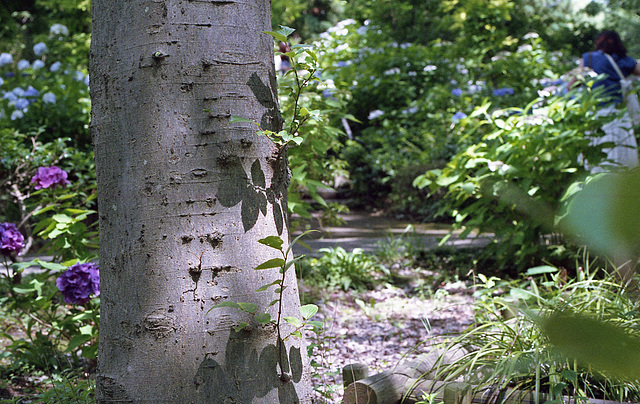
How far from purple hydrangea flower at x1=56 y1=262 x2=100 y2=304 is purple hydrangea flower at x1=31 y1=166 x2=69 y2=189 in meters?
0.67

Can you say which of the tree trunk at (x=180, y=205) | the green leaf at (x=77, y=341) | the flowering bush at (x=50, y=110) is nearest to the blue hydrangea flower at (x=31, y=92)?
the flowering bush at (x=50, y=110)

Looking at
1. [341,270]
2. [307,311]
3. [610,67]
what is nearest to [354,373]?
[307,311]

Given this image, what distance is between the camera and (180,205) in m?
1.22

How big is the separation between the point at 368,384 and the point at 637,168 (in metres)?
1.76

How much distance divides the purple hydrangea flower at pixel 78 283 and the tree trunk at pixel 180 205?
1111 mm

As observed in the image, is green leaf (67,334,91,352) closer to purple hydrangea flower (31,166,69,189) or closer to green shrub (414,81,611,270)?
purple hydrangea flower (31,166,69,189)

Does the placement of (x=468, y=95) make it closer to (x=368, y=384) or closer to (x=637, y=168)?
(x=368, y=384)

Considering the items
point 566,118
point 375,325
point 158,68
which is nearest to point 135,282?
point 158,68

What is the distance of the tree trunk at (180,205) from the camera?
1.22 m

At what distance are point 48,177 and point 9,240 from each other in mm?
370

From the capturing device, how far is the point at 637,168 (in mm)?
243

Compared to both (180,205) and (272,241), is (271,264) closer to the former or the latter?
(272,241)

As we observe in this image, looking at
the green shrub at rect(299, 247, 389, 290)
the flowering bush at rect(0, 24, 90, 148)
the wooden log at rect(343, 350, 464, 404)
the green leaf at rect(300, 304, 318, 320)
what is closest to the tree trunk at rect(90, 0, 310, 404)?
the green leaf at rect(300, 304, 318, 320)

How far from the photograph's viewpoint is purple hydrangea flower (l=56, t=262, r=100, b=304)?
2303 millimetres
